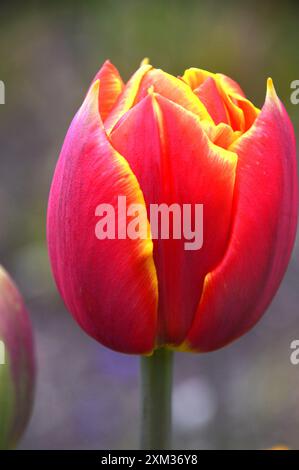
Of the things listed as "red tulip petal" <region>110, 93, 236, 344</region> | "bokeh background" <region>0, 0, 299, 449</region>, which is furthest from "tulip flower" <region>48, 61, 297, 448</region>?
"bokeh background" <region>0, 0, 299, 449</region>

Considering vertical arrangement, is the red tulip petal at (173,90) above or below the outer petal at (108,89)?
below

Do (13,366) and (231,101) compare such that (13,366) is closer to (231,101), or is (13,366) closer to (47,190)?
(231,101)

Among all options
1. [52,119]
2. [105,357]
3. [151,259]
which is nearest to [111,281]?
[151,259]

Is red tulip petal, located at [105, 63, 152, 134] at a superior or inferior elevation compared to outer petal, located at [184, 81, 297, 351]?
superior

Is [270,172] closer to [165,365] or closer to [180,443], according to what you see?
[165,365]

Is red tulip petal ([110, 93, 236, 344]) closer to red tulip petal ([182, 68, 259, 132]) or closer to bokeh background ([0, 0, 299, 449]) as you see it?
red tulip petal ([182, 68, 259, 132])
